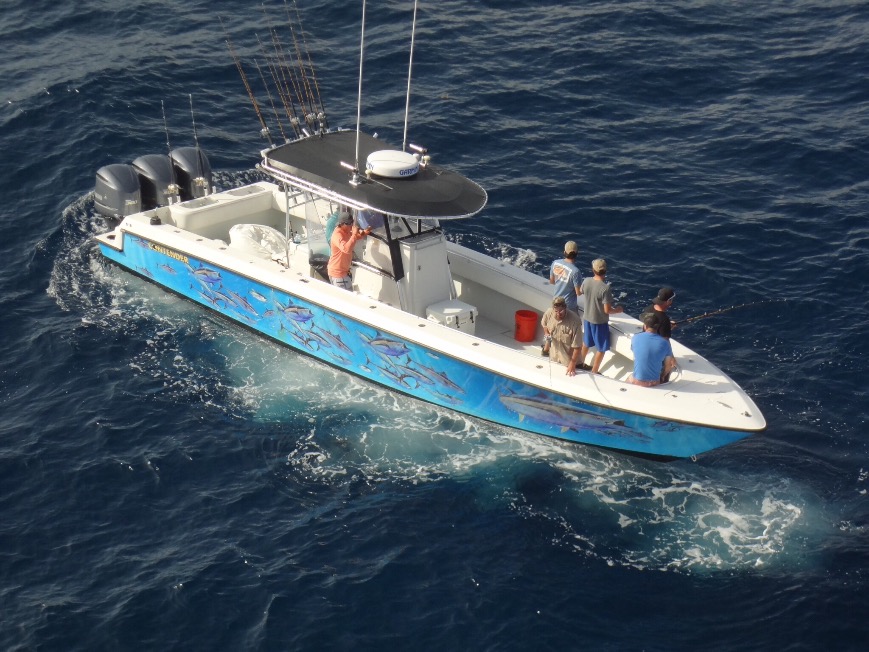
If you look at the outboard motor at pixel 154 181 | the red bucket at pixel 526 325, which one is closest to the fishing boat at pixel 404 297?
the red bucket at pixel 526 325

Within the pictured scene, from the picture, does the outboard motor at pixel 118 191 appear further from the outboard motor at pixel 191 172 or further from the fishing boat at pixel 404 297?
the outboard motor at pixel 191 172

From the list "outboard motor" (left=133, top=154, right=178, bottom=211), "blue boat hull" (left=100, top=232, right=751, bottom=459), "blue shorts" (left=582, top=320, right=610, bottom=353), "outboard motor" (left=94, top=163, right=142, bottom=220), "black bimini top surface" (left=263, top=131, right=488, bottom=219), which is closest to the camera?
"blue boat hull" (left=100, top=232, right=751, bottom=459)

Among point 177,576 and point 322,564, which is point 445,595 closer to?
point 322,564

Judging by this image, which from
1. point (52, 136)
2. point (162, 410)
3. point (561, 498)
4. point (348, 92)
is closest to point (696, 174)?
point (348, 92)

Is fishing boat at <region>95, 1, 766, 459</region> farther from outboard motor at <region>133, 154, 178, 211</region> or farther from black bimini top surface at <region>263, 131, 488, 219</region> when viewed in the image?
outboard motor at <region>133, 154, 178, 211</region>

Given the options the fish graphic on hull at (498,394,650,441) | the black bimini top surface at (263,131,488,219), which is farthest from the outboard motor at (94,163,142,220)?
the fish graphic on hull at (498,394,650,441)

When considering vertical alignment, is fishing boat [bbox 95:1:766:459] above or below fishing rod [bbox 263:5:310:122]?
below

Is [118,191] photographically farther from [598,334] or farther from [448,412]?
[598,334]
